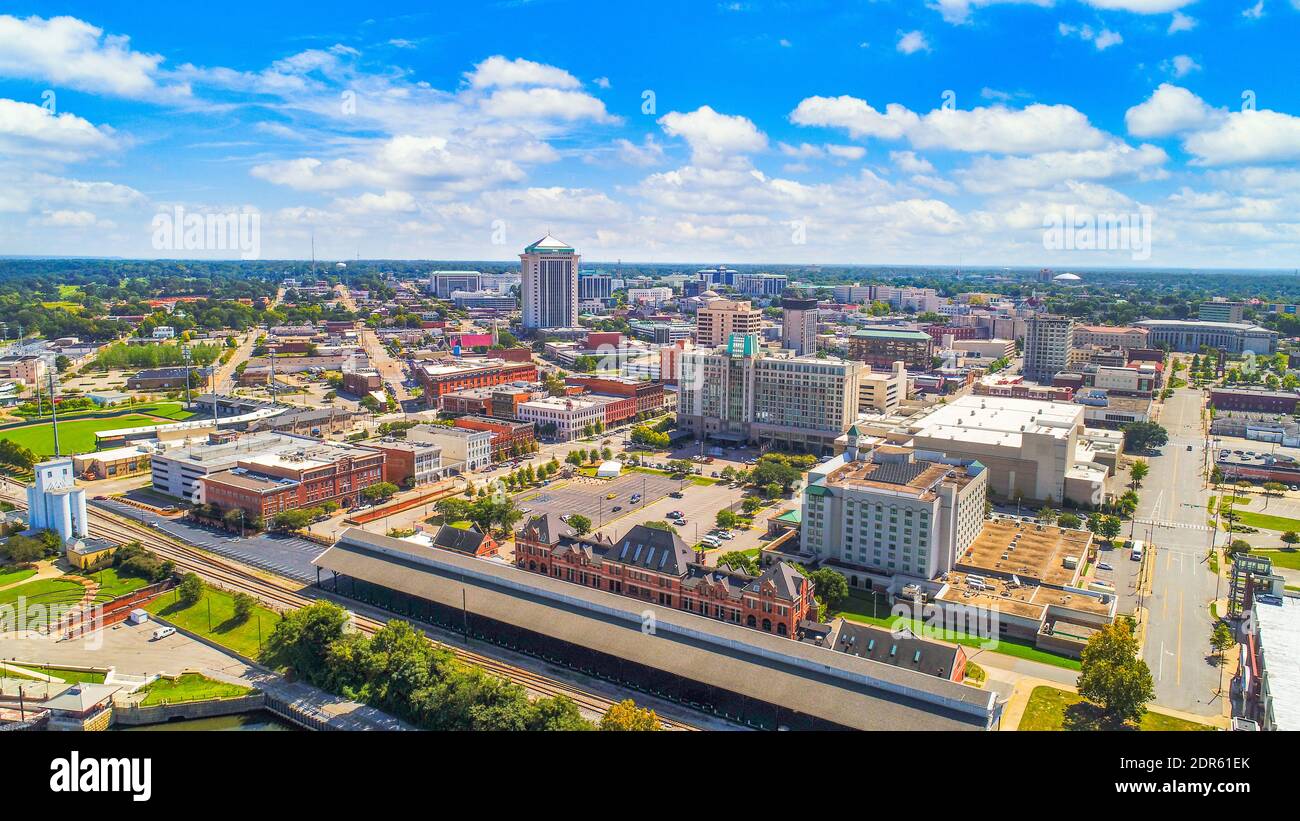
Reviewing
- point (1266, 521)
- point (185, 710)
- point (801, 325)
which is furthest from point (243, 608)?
point (801, 325)

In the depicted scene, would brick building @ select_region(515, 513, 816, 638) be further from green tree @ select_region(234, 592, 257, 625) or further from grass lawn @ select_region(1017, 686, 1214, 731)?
green tree @ select_region(234, 592, 257, 625)

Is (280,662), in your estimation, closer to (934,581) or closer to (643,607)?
(643,607)

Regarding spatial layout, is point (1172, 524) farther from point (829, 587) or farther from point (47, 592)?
point (47, 592)

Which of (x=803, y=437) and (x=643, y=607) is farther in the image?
(x=803, y=437)

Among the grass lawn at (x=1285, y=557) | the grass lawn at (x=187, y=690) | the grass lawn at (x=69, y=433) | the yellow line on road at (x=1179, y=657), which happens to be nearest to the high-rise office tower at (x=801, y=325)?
the grass lawn at (x=1285, y=557)

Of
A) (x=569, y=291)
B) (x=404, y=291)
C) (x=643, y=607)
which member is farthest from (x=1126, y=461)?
(x=404, y=291)
